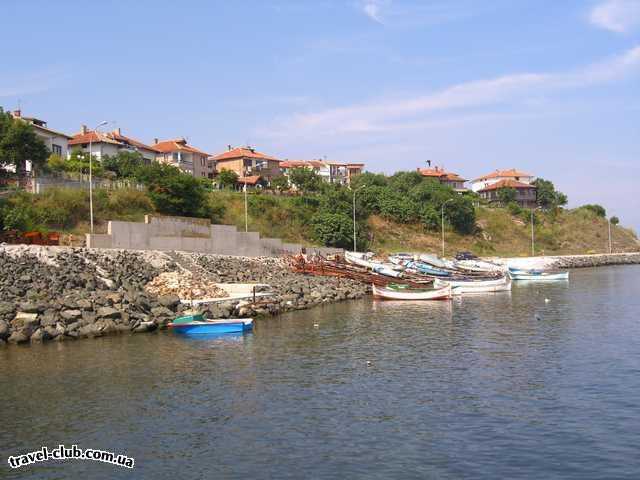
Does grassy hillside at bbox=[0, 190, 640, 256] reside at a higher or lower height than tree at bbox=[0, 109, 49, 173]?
lower

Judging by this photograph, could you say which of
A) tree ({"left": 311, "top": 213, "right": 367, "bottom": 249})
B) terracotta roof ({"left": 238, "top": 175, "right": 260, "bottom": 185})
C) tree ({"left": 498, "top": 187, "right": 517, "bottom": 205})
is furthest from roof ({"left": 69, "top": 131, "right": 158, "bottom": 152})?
tree ({"left": 498, "top": 187, "right": 517, "bottom": 205})

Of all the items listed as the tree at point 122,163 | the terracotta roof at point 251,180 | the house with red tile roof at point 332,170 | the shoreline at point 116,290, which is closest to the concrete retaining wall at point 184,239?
the shoreline at point 116,290

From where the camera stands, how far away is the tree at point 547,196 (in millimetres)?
139750

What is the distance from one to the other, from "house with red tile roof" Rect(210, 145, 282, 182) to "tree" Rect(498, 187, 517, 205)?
46706 mm

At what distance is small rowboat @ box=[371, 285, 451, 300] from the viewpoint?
2104 inches

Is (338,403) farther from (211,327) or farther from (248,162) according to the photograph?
(248,162)

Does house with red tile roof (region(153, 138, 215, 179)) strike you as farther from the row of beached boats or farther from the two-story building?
the row of beached boats

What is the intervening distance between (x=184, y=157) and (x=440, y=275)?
56.5 metres

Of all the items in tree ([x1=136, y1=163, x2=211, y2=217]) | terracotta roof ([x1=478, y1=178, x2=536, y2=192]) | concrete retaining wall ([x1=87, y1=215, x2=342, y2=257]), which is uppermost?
terracotta roof ([x1=478, y1=178, x2=536, y2=192])

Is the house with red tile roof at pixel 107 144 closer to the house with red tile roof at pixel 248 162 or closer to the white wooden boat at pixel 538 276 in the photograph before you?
the house with red tile roof at pixel 248 162

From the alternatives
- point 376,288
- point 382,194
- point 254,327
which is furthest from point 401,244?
point 254,327

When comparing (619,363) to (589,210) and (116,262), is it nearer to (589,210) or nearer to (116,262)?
(116,262)

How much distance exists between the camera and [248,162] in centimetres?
12019

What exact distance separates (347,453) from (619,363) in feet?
49.5
